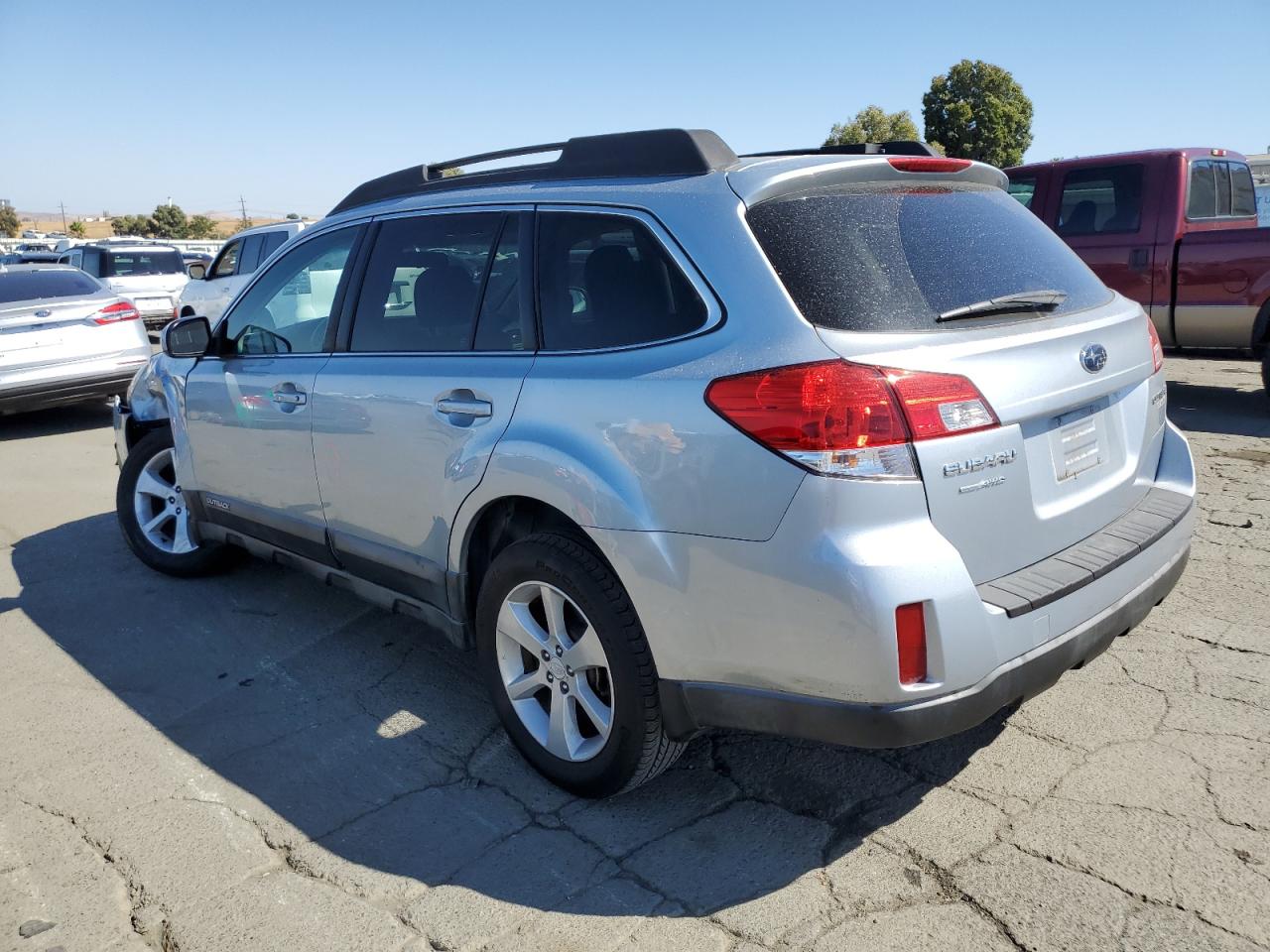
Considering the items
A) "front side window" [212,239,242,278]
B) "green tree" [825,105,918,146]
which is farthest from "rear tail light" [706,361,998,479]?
"green tree" [825,105,918,146]

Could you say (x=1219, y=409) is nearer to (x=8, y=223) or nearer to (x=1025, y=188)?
(x=1025, y=188)

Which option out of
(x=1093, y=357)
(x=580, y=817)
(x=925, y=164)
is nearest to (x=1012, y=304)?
(x=1093, y=357)

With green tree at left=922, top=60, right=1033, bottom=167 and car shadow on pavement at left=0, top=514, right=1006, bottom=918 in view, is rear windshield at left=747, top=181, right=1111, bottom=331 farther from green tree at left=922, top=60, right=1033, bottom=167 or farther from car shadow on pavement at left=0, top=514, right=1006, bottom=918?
green tree at left=922, top=60, right=1033, bottom=167

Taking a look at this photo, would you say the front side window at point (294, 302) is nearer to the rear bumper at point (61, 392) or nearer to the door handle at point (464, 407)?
the door handle at point (464, 407)

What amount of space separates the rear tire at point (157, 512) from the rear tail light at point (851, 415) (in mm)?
3707

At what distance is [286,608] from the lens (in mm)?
4828

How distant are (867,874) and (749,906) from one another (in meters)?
0.33

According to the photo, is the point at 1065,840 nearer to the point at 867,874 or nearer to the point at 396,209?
the point at 867,874

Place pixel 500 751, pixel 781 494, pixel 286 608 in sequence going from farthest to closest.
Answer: pixel 286 608 → pixel 500 751 → pixel 781 494

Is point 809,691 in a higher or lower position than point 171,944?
higher

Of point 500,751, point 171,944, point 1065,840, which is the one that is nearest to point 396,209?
point 500,751

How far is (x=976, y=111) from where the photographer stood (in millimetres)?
42594

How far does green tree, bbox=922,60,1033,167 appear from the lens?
4212 cm

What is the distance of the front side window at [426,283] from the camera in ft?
11.3
